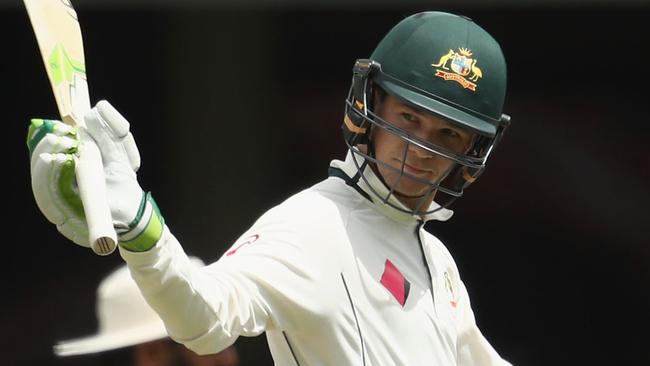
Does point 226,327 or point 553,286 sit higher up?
point 226,327

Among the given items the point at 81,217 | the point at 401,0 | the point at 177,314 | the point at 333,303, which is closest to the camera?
the point at 81,217

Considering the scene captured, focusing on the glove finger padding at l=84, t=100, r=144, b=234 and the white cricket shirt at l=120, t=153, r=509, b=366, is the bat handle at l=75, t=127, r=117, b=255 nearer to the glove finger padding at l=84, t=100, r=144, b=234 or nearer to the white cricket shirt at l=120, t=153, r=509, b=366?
the glove finger padding at l=84, t=100, r=144, b=234

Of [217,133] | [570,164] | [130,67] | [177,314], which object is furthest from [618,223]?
[177,314]

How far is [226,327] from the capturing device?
2.38 metres

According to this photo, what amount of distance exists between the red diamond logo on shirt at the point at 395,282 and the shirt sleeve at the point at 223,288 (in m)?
0.25

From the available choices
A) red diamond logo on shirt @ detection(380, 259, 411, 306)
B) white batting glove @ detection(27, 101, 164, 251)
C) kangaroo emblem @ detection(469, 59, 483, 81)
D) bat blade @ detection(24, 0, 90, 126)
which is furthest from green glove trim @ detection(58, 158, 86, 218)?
kangaroo emblem @ detection(469, 59, 483, 81)

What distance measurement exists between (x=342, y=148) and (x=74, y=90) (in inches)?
113

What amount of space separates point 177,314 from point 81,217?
9.5 inches

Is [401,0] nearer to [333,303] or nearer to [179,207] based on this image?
[179,207]

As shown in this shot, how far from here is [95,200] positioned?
209 cm

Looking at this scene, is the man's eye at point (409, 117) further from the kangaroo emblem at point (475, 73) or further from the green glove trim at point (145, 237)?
the green glove trim at point (145, 237)

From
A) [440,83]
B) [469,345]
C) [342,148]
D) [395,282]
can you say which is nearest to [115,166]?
[395,282]

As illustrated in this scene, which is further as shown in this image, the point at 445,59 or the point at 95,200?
the point at 445,59

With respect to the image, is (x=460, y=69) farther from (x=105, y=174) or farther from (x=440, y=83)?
(x=105, y=174)
